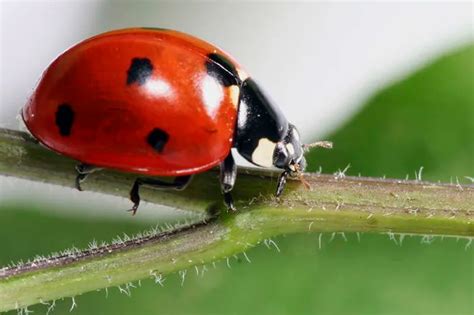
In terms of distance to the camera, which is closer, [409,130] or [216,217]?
[216,217]

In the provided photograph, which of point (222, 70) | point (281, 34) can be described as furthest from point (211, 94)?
point (281, 34)

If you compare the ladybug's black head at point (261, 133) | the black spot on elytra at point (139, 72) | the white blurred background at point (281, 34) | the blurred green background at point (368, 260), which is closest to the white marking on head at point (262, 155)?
the ladybug's black head at point (261, 133)

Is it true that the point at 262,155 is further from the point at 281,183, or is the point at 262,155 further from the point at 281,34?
the point at 281,34

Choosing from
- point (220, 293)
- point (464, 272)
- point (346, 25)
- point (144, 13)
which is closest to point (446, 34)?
point (346, 25)

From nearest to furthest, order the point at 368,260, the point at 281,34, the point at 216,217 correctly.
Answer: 1. the point at 216,217
2. the point at 368,260
3. the point at 281,34

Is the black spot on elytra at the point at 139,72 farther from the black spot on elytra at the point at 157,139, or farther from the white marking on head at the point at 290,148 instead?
the white marking on head at the point at 290,148

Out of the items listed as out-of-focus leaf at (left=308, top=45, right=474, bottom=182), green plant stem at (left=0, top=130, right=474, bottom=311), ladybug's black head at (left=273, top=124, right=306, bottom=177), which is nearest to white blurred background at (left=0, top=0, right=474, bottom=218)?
out-of-focus leaf at (left=308, top=45, right=474, bottom=182)

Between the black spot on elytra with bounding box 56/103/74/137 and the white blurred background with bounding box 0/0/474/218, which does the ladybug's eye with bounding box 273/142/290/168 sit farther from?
the white blurred background with bounding box 0/0/474/218
